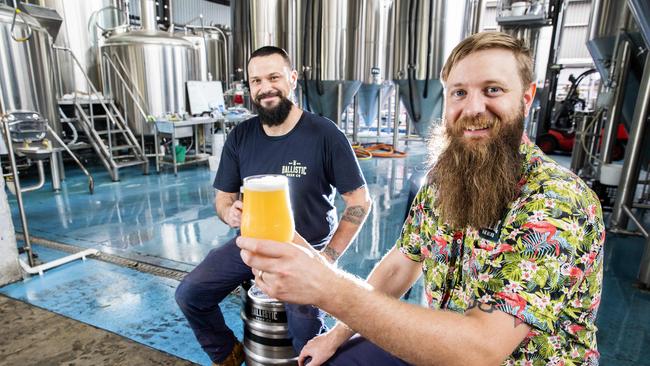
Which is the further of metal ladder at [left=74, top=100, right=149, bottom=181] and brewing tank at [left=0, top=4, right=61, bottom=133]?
metal ladder at [left=74, top=100, right=149, bottom=181]

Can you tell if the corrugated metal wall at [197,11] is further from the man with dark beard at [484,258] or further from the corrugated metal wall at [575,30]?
the man with dark beard at [484,258]

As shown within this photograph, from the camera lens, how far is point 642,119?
320 cm

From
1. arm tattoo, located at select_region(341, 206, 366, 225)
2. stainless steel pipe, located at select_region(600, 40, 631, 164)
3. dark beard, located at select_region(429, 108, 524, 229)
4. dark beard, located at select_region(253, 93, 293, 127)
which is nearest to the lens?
dark beard, located at select_region(429, 108, 524, 229)

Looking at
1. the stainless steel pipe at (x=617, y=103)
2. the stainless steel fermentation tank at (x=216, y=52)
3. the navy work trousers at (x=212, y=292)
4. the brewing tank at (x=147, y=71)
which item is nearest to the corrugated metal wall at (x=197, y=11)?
the stainless steel fermentation tank at (x=216, y=52)

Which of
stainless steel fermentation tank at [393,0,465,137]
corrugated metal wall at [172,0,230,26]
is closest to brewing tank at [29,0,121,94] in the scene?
stainless steel fermentation tank at [393,0,465,137]

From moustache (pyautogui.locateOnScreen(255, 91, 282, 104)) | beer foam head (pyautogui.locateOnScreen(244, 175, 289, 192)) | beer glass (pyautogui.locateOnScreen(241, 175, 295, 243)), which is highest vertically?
moustache (pyautogui.locateOnScreen(255, 91, 282, 104))

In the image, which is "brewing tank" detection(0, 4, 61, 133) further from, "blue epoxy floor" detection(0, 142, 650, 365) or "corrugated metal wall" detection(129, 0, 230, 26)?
"corrugated metal wall" detection(129, 0, 230, 26)

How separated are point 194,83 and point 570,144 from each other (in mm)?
7946

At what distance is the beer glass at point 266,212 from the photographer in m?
0.86

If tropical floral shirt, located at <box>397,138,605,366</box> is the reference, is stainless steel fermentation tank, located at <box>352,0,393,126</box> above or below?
above

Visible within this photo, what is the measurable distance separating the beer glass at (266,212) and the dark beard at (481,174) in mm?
484

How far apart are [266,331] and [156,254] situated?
1953 mm

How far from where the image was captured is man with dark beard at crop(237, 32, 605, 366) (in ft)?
2.59

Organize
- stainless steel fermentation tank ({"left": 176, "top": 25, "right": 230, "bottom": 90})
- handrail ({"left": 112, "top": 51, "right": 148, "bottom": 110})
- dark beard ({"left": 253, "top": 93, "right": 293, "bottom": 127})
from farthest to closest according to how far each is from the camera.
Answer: stainless steel fermentation tank ({"left": 176, "top": 25, "right": 230, "bottom": 90}) → handrail ({"left": 112, "top": 51, "right": 148, "bottom": 110}) → dark beard ({"left": 253, "top": 93, "right": 293, "bottom": 127})
